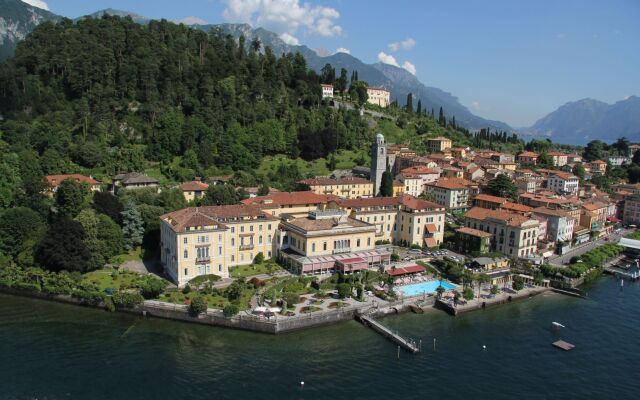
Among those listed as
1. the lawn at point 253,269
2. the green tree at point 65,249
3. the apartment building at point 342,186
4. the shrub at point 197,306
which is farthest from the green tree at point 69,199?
the apartment building at point 342,186

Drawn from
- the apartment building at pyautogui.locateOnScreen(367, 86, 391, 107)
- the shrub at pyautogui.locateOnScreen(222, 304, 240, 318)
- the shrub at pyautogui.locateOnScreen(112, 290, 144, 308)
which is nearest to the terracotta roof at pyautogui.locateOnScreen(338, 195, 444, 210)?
the shrub at pyautogui.locateOnScreen(222, 304, 240, 318)

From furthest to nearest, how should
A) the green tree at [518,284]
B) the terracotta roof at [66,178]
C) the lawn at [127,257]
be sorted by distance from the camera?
the terracotta roof at [66,178] < the lawn at [127,257] < the green tree at [518,284]

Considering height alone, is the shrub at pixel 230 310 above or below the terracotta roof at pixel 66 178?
below

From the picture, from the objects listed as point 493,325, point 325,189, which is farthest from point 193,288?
point 325,189

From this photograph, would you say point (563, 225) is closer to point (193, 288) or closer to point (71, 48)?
point (193, 288)

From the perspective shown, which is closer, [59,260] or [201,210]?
[59,260]

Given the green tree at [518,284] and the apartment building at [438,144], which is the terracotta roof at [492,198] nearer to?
the green tree at [518,284]

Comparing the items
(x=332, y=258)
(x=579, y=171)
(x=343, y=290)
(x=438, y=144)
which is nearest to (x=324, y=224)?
(x=332, y=258)
